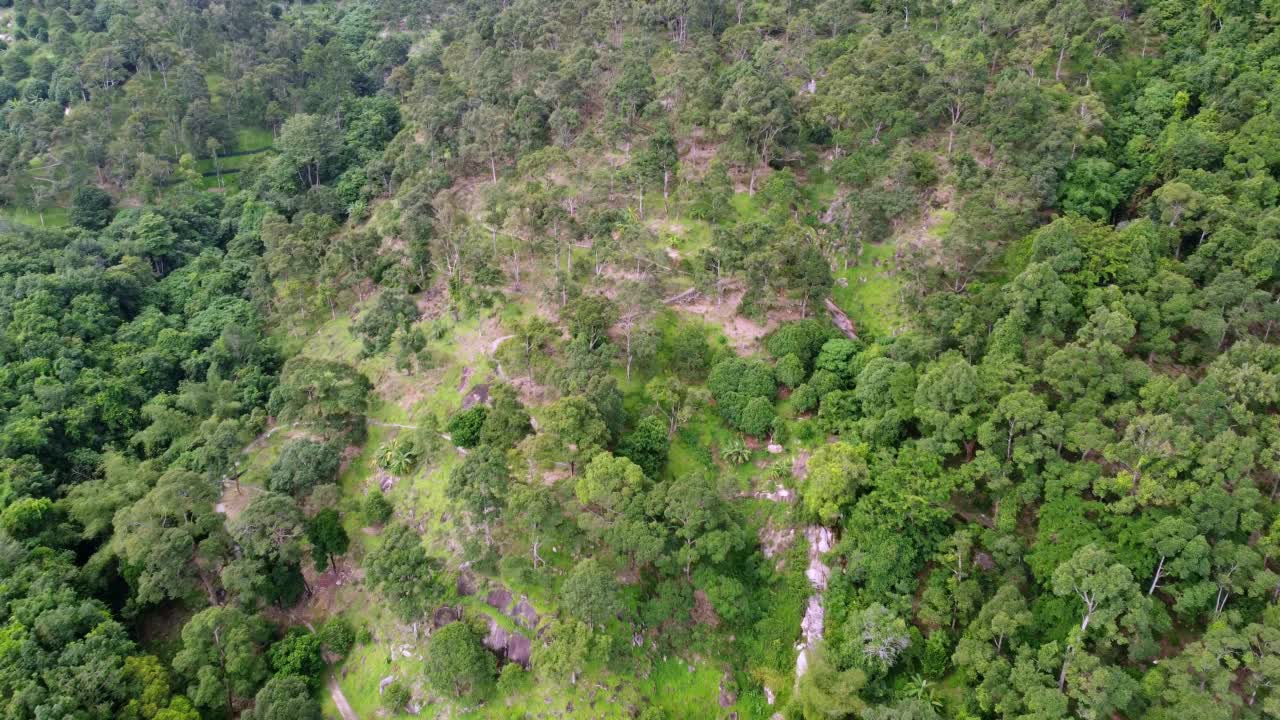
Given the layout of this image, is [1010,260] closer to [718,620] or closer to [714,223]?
[714,223]

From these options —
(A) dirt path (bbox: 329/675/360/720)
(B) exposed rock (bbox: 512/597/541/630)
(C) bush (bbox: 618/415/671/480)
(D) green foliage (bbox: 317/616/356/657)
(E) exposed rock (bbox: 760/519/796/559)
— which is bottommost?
(A) dirt path (bbox: 329/675/360/720)

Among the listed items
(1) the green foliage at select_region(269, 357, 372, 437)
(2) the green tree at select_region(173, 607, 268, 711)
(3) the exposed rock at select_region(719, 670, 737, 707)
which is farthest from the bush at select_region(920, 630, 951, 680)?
(1) the green foliage at select_region(269, 357, 372, 437)

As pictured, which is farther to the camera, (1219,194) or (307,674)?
(1219,194)

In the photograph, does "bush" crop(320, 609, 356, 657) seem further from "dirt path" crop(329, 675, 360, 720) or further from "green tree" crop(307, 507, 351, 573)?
"green tree" crop(307, 507, 351, 573)

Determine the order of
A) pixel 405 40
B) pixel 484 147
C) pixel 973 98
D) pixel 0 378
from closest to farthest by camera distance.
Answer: pixel 0 378, pixel 973 98, pixel 484 147, pixel 405 40

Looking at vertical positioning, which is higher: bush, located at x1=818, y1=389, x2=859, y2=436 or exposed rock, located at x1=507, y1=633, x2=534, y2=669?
bush, located at x1=818, y1=389, x2=859, y2=436

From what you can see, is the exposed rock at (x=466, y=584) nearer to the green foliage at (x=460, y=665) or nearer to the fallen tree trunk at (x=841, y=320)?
the green foliage at (x=460, y=665)

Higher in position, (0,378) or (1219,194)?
(1219,194)

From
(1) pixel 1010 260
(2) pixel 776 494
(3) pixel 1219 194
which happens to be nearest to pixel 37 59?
(2) pixel 776 494
